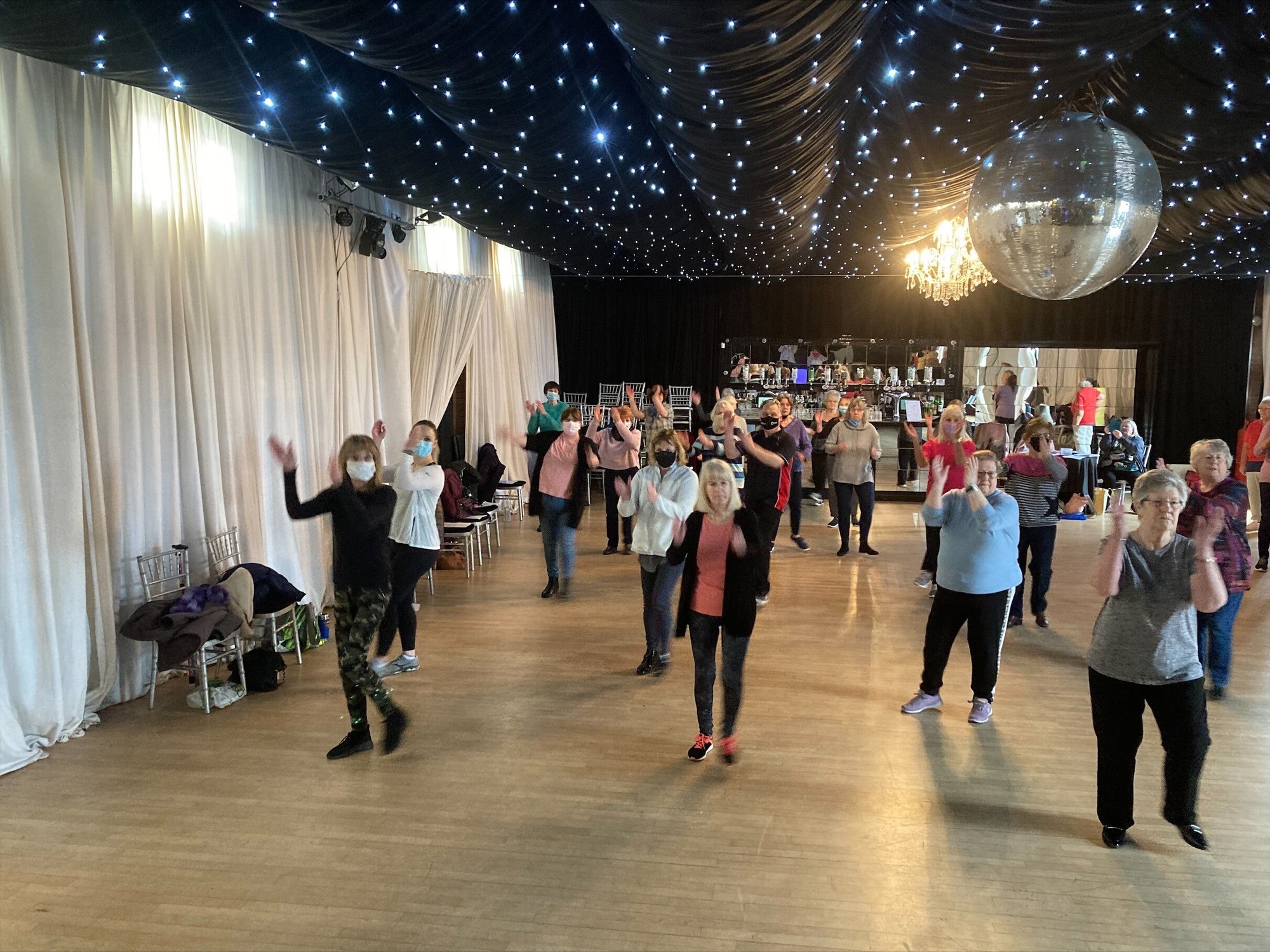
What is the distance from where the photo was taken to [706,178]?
21.4ft

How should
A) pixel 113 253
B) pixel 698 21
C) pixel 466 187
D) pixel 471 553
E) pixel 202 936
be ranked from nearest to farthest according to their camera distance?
1. pixel 202 936
2. pixel 698 21
3. pixel 113 253
4. pixel 466 187
5. pixel 471 553

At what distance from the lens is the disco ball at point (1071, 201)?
3238 millimetres

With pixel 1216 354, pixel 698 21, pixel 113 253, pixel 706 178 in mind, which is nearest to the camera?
pixel 698 21

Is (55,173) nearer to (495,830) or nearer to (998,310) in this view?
(495,830)

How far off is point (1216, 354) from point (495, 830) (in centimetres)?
1632

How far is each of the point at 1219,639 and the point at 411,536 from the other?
4.85 metres

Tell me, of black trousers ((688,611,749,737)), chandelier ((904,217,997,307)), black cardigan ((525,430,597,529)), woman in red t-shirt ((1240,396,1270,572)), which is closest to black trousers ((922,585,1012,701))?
black trousers ((688,611,749,737))

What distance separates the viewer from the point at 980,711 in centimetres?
477

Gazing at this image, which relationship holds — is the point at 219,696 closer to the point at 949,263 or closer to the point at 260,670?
the point at 260,670

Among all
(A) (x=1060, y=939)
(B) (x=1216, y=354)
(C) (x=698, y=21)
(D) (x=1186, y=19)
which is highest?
(D) (x=1186, y=19)

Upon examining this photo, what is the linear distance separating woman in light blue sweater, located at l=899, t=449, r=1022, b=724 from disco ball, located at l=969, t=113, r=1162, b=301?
1286 millimetres

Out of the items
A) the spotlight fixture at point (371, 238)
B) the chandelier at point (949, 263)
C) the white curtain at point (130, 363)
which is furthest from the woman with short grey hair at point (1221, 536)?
the spotlight fixture at point (371, 238)

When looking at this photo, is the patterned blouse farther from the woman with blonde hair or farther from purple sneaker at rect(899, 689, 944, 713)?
the woman with blonde hair

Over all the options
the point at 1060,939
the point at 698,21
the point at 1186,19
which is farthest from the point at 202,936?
the point at 1186,19
